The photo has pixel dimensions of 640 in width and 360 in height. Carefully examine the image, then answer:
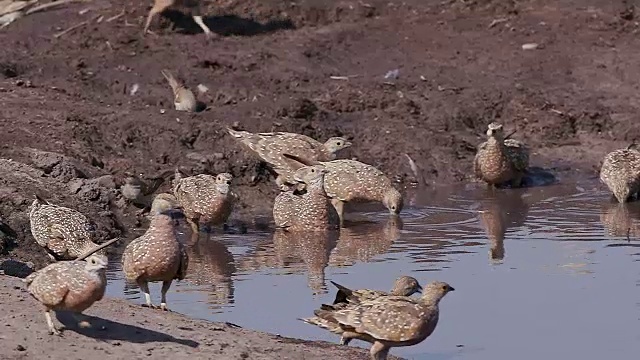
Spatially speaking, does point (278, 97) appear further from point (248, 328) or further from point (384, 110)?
point (248, 328)

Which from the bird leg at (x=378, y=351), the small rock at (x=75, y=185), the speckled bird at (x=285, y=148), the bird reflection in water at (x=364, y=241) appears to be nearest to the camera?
the bird leg at (x=378, y=351)

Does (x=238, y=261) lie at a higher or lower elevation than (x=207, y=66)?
lower

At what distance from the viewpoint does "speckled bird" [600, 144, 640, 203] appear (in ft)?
50.1

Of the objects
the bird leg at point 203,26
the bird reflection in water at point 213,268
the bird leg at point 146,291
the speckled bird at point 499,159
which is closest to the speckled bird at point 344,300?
the bird leg at point 146,291

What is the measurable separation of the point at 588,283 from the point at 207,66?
7628 millimetres

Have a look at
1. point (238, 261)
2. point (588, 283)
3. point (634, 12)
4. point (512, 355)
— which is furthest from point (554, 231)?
point (634, 12)

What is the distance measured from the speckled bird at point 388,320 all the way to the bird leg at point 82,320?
1481 millimetres

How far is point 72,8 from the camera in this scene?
20188 mm

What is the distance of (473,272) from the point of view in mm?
12438

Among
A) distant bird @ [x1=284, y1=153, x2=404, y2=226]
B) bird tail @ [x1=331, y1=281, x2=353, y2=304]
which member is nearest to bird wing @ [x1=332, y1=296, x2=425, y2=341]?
bird tail @ [x1=331, y1=281, x2=353, y2=304]

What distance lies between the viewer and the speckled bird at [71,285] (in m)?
8.87

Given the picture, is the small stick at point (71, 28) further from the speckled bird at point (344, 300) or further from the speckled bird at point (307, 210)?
the speckled bird at point (344, 300)

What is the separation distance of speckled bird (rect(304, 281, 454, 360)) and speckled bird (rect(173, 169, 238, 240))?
3954 millimetres

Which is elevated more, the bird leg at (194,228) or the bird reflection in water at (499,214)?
the bird leg at (194,228)
